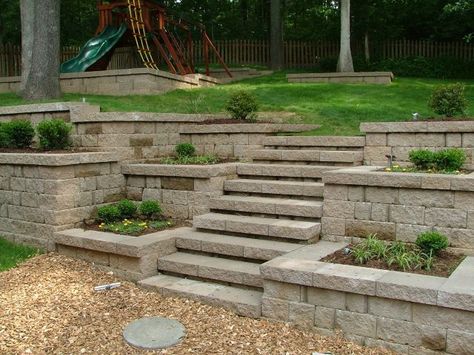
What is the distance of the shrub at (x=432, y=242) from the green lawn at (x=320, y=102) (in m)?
3.87

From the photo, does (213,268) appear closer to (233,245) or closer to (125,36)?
(233,245)

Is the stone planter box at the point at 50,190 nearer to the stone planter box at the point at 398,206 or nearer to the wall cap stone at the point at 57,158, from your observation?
the wall cap stone at the point at 57,158

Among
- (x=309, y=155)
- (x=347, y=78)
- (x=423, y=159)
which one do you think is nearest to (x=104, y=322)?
(x=309, y=155)

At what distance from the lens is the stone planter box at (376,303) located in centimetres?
397

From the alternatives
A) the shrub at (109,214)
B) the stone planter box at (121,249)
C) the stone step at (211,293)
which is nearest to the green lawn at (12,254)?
the stone planter box at (121,249)

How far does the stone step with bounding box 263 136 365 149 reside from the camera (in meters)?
7.79

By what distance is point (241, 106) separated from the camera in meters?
9.12

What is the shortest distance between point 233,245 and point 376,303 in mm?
1950

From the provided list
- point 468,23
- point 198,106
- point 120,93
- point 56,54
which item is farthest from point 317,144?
point 468,23

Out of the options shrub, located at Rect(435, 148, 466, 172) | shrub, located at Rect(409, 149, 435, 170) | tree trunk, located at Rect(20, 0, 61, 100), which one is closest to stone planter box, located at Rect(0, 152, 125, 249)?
shrub, located at Rect(409, 149, 435, 170)

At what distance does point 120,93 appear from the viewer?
12.2 meters

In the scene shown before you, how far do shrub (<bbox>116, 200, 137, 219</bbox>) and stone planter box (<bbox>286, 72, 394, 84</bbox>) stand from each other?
9297mm

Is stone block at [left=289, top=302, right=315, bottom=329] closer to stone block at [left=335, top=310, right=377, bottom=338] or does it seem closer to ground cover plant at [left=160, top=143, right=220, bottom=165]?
stone block at [left=335, top=310, right=377, bottom=338]

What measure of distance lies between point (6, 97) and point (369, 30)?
15508 millimetres
